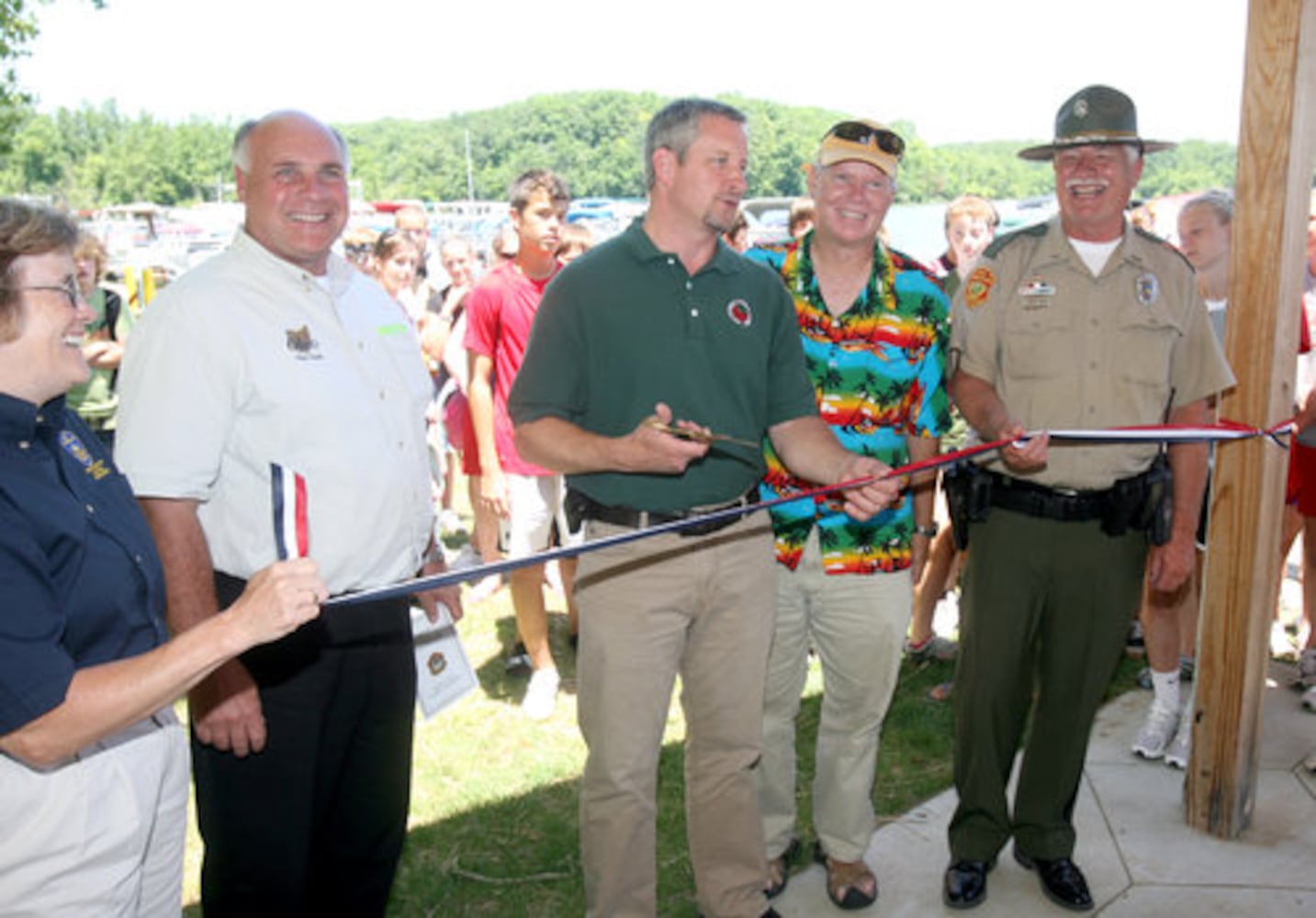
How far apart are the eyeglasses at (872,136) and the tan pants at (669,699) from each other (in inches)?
47.1

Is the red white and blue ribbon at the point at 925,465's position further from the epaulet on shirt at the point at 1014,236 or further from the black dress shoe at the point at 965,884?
the black dress shoe at the point at 965,884

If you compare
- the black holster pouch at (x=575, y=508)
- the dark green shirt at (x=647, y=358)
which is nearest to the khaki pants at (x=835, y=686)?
the dark green shirt at (x=647, y=358)

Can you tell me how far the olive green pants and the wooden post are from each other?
0.50m

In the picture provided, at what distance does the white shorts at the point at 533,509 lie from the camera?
17.1ft

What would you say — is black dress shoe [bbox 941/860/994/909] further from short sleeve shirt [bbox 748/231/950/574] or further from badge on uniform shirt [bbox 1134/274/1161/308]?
badge on uniform shirt [bbox 1134/274/1161/308]

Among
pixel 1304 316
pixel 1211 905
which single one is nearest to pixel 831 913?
pixel 1211 905

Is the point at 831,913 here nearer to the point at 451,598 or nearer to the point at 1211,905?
the point at 1211,905

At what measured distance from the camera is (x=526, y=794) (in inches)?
170

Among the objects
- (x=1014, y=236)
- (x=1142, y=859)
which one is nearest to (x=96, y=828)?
(x=1014, y=236)

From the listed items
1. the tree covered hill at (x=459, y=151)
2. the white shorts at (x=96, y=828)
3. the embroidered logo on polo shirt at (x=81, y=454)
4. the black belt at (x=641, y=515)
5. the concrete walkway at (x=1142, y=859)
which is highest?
the tree covered hill at (x=459, y=151)

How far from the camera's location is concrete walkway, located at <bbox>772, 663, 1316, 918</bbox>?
3439mm

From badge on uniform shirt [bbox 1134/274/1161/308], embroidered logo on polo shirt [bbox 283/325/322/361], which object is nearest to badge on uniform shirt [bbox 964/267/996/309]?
badge on uniform shirt [bbox 1134/274/1161/308]

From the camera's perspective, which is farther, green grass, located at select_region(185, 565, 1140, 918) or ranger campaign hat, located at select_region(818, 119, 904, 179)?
green grass, located at select_region(185, 565, 1140, 918)

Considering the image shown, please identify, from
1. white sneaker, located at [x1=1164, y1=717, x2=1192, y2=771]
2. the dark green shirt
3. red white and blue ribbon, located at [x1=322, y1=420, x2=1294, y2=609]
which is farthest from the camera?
white sneaker, located at [x1=1164, y1=717, x2=1192, y2=771]
